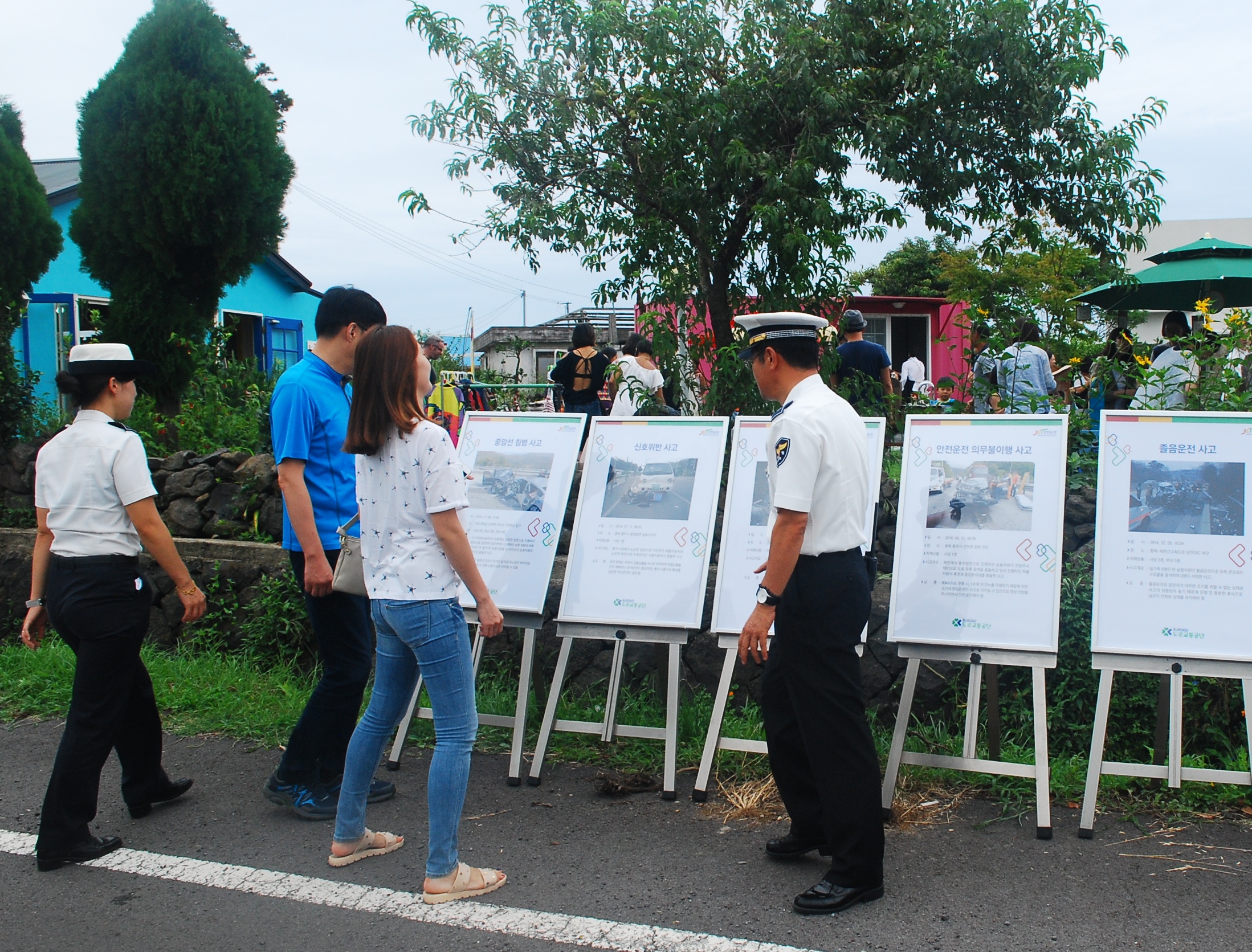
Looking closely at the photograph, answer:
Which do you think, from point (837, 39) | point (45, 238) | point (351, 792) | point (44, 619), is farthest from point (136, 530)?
point (45, 238)

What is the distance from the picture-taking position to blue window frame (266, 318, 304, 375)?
18641mm

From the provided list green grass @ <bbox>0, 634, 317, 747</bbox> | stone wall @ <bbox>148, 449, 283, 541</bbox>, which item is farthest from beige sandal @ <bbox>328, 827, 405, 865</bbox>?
stone wall @ <bbox>148, 449, 283, 541</bbox>

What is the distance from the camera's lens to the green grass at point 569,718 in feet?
12.5

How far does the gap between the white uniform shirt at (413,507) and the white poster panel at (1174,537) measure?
Result: 2.38 m

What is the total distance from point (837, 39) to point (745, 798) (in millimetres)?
5686

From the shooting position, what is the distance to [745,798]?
3846 mm

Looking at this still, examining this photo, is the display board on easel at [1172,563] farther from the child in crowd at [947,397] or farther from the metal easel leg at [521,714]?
the metal easel leg at [521,714]

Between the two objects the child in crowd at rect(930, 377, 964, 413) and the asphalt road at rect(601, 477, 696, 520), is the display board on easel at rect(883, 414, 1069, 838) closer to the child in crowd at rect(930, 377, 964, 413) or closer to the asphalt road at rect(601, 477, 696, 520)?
the asphalt road at rect(601, 477, 696, 520)

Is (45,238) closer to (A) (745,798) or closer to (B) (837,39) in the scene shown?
(B) (837,39)

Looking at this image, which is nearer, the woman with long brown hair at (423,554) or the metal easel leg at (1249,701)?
the woman with long brown hair at (423,554)

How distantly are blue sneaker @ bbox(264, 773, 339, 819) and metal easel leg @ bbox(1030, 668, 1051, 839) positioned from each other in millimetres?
2646

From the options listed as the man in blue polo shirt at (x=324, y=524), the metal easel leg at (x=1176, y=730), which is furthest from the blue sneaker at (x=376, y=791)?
the metal easel leg at (x=1176, y=730)

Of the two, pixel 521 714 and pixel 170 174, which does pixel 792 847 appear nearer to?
pixel 521 714

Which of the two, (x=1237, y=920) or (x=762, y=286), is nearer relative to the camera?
(x=1237, y=920)
